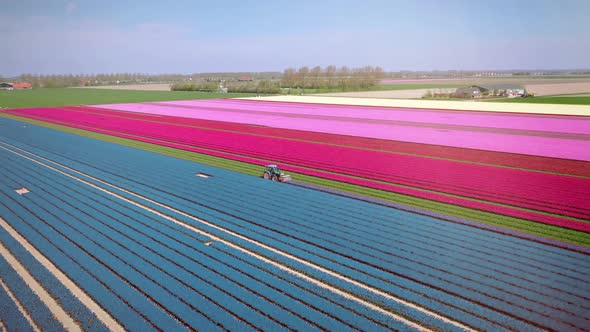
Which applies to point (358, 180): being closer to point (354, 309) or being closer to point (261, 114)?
point (354, 309)

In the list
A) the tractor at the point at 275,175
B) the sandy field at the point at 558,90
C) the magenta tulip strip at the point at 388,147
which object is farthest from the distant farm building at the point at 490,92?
the tractor at the point at 275,175

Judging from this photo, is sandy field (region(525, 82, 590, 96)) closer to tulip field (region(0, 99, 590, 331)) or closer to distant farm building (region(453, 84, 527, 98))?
distant farm building (region(453, 84, 527, 98))

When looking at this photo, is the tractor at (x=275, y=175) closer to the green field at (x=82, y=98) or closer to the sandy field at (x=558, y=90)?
the green field at (x=82, y=98)

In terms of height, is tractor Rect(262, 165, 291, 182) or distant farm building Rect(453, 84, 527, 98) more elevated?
distant farm building Rect(453, 84, 527, 98)

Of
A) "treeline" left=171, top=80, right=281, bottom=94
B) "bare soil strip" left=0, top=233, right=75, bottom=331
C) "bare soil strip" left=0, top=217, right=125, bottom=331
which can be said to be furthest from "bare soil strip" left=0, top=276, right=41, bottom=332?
"treeline" left=171, top=80, right=281, bottom=94

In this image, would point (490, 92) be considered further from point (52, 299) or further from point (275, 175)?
point (52, 299)
